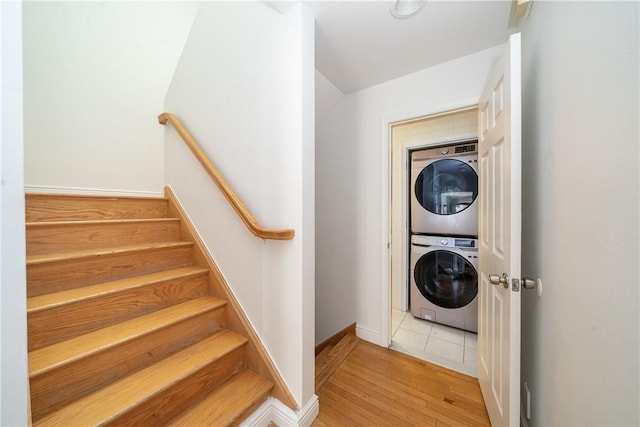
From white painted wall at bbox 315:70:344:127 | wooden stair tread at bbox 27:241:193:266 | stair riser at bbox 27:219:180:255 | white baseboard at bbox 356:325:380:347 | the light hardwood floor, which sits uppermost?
white painted wall at bbox 315:70:344:127

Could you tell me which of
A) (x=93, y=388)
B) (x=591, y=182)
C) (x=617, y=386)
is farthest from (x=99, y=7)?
(x=617, y=386)

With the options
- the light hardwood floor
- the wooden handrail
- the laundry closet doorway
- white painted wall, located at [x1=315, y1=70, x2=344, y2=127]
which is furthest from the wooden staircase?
white painted wall, located at [x1=315, y1=70, x2=344, y2=127]

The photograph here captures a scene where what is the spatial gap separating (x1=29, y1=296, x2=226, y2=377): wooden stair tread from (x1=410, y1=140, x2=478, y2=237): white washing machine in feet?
7.17

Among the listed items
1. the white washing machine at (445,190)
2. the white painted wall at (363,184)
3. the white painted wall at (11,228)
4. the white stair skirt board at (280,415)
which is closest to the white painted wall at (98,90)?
the white painted wall at (363,184)

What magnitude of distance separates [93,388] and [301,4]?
6.78 feet

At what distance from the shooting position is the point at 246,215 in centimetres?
127

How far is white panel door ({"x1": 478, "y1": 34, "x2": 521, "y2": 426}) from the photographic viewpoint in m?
0.91

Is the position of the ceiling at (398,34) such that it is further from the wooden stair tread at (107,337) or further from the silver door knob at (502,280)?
the wooden stair tread at (107,337)

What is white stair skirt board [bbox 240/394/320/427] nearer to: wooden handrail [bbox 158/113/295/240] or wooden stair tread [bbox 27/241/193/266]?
wooden handrail [bbox 158/113/295/240]

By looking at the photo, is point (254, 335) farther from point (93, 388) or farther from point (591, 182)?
point (591, 182)

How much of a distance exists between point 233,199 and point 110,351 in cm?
90

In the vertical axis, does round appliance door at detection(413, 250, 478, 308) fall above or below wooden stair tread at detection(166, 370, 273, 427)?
above

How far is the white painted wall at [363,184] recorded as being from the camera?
5.57ft

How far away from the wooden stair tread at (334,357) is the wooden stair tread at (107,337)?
33.5 inches
